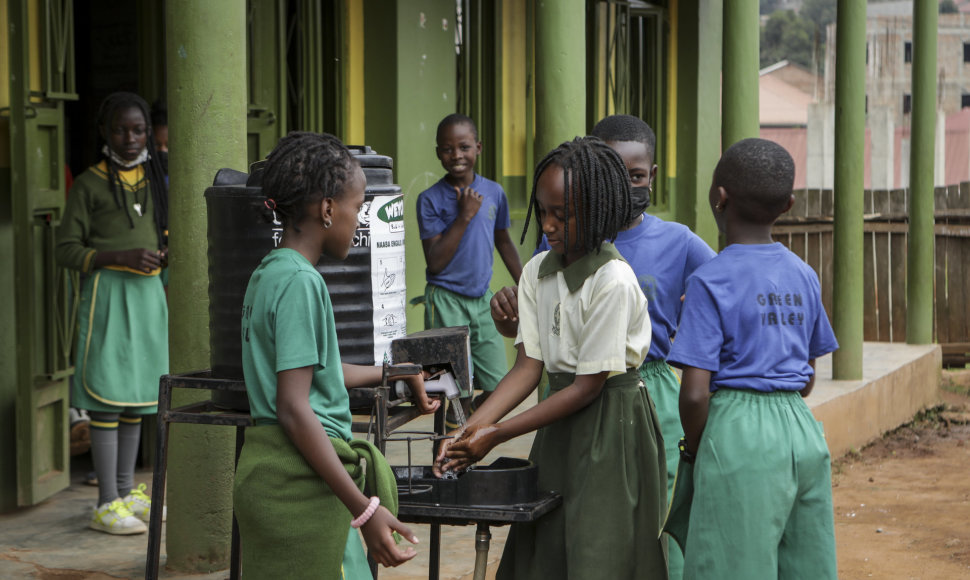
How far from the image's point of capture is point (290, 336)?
102 inches

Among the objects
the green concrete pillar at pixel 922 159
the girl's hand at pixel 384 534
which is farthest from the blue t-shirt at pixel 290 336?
the green concrete pillar at pixel 922 159

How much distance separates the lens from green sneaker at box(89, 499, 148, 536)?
4.98m

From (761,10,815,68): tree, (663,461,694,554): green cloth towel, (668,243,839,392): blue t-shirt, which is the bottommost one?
(663,461,694,554): green cloth towel

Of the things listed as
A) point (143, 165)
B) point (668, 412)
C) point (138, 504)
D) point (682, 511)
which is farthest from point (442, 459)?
point (143, 165)

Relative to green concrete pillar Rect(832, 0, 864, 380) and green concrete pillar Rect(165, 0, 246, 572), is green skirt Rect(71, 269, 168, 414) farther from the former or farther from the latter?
green concrete pillar Rect(832, 0, 864, 380)

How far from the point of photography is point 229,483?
13.8 ft

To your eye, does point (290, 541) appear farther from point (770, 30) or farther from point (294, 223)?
point (770, 30)

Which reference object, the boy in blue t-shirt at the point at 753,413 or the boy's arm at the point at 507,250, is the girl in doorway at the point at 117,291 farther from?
the boy in blue t-shirt at the point at 753,413

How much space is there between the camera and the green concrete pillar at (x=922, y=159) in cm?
952

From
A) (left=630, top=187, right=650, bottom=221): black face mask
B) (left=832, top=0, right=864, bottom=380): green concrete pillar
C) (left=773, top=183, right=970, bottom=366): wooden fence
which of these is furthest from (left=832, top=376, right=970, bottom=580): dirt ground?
(left=630, top=187, right=650, bottom=221): black face mask

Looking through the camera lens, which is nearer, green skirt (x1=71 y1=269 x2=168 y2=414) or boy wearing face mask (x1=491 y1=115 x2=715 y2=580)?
boy wearing face mask (x1=491 y1=115 x2=715 y2=580)

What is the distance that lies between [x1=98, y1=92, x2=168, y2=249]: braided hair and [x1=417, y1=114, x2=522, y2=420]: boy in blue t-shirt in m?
1.23

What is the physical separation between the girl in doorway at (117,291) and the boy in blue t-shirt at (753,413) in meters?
2.88

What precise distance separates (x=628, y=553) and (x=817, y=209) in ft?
31.3
